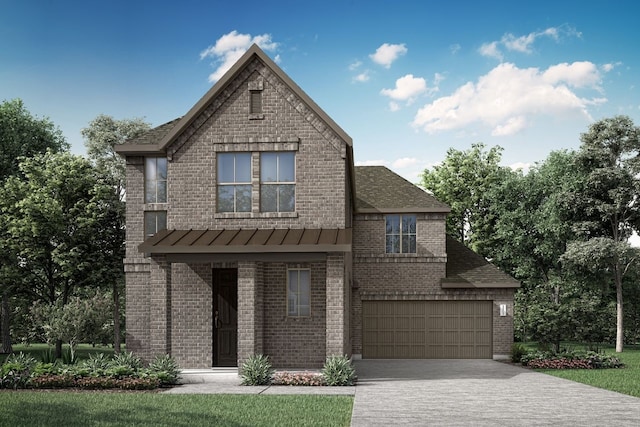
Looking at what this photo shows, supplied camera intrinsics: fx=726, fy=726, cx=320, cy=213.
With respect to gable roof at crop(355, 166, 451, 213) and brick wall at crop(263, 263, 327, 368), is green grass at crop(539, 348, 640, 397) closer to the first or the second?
brick wall at crop(263, 263, 327, 368)

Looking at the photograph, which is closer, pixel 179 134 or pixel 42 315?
pixel 179 134

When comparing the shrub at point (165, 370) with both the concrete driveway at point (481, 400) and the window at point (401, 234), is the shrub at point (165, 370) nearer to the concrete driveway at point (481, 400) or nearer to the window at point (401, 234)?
the concrete driveway at point (481, 400)

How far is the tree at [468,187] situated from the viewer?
149 ft

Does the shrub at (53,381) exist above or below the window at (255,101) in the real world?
below

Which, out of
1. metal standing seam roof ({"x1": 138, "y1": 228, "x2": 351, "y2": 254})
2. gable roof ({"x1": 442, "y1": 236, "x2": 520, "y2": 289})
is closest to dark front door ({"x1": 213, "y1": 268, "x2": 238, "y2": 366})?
metal standing seam roof ({"x1": 138, "y1": 228, "x2": 351, "y2": 254})

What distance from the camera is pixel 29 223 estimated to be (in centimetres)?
3155

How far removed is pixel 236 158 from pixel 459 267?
1190 centimetres

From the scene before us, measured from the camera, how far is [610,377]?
21.1 meters

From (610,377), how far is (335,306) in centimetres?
849

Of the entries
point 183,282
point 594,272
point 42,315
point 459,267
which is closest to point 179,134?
point 183,282

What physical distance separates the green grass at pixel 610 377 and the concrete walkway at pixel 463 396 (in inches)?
23.5

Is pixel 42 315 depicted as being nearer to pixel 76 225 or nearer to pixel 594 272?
pixel 76 225

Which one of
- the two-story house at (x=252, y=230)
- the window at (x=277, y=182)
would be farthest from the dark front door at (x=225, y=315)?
the window at (x=277, y=182)

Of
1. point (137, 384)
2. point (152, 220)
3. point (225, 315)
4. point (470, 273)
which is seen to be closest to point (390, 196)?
point (470, 273)
